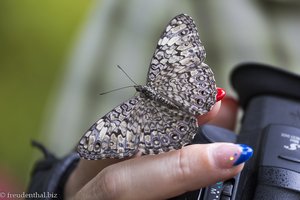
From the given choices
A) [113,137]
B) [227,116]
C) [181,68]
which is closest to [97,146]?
[113,137]

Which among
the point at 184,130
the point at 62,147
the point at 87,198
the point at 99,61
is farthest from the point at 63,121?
the point at 184,130

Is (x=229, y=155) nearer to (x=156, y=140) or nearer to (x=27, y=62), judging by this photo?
(x=156, y=140)

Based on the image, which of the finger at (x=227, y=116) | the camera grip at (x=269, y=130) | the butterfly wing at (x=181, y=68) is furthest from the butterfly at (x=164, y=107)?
the finger at (x=227, y=116)

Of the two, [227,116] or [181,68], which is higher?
[181,68]

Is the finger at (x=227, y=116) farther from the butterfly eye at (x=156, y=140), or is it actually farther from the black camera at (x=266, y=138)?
the butterfly eye at (x=156, y=140)

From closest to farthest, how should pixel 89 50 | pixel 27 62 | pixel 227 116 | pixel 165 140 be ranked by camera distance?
pixel 165 140
pixel 227 116
pixel 89 50
pixel 27 62

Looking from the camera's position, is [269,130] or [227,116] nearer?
[269,130]

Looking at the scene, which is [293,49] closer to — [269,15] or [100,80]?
[269,15]
